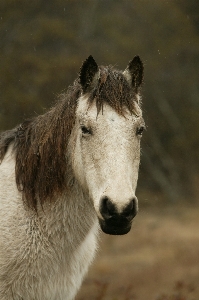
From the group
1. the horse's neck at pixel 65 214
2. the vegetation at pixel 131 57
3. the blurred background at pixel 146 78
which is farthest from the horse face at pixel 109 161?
the vegetation at pixel 131 57

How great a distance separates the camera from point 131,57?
1827cm

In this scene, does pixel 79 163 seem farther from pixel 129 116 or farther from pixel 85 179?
pixel 129 116

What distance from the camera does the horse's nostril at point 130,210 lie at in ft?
11.6

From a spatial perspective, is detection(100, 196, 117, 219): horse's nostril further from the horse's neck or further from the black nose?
the horse's neck

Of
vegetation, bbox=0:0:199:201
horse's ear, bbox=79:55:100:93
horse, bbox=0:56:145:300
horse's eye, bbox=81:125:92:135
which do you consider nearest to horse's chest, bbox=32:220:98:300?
horse, bbox=0:56:145:300

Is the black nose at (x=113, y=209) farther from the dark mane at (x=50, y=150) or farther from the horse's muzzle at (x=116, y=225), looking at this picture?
the dark mane at (x=50, y=150)

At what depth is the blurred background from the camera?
1499 cm

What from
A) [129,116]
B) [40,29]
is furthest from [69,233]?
[40,29]

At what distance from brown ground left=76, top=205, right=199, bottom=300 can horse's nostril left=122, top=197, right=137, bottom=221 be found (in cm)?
754

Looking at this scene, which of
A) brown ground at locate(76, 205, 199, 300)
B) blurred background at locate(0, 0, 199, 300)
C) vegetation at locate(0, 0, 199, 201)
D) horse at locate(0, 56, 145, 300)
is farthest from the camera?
vegetation at locate(0, 0, 199, 201)

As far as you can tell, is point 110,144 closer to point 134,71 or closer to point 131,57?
point 134,71

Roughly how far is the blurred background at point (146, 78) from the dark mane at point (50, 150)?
23.1 feet

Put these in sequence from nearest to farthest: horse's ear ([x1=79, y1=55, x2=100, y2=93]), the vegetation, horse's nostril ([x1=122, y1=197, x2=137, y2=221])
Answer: horse's nostril ([x1=122, y1=197, x2=137, y2=221]) → horse's ear ([x1=79, y1=55, x2=100, y2=93]) → the vegetation

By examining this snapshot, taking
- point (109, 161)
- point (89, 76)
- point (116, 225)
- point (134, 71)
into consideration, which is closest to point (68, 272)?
point (116, 225)
